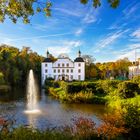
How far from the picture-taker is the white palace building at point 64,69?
70.1 m

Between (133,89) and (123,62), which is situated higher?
(123,62)

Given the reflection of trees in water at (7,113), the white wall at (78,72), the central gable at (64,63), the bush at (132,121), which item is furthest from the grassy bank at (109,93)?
the central gable at (64,63)

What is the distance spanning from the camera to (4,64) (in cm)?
5875

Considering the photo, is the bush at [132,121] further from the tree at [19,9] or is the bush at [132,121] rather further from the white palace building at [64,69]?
the white palace building at [64,69]

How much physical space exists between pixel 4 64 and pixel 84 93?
3070 cm

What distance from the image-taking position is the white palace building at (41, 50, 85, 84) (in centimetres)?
7012

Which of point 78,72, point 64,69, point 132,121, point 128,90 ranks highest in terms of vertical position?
point 64,69

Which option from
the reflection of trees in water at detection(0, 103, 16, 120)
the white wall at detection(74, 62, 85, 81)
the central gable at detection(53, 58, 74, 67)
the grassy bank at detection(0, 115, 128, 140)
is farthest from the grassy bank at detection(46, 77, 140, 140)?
the central gable at detection(53, 58, 74, 67)

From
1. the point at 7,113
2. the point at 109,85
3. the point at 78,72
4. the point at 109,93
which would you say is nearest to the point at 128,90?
the point at 109,93

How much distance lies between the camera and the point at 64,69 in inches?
2771

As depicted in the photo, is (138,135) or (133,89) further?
(133,89)

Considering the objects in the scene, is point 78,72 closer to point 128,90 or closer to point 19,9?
point 128,90

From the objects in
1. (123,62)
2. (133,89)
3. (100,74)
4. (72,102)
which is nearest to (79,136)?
(133,89)

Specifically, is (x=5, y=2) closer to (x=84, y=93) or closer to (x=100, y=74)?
(x=84, y=93)
